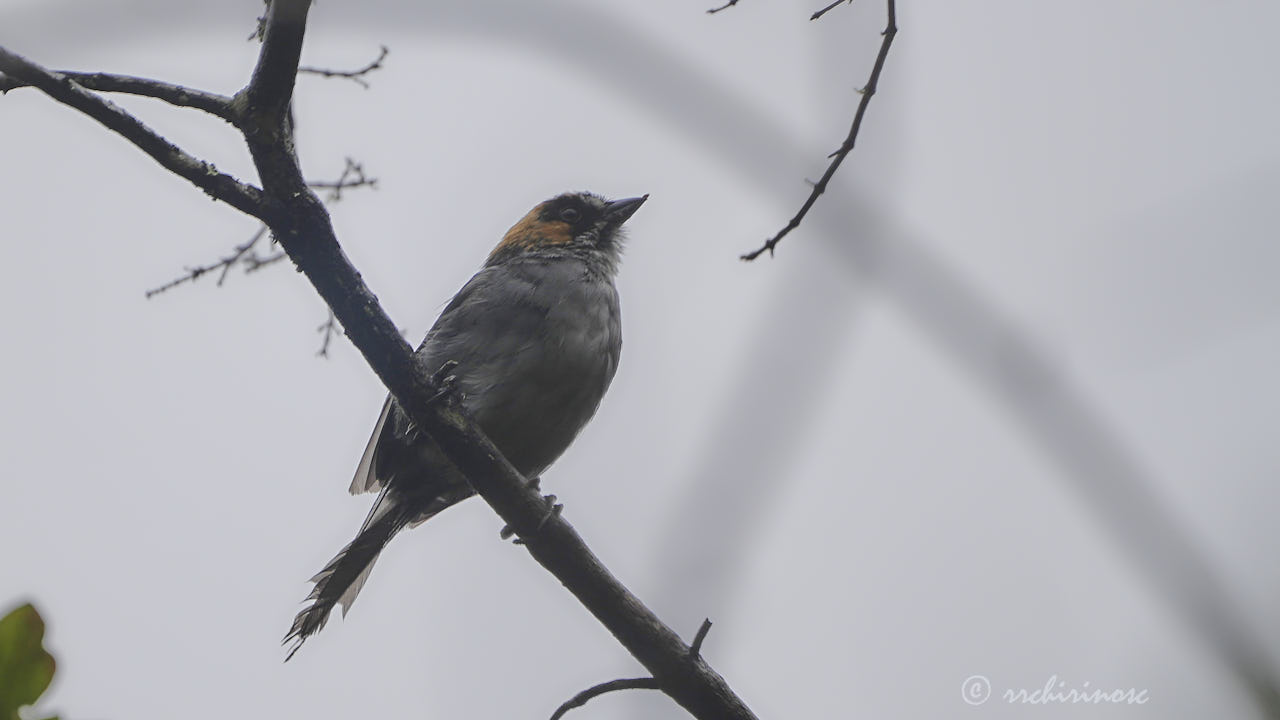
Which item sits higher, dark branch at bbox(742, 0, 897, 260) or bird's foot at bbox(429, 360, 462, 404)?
dark branch at bbox(742, 0, 897, 260)

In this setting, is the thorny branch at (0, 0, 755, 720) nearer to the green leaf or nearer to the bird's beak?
the green leaf

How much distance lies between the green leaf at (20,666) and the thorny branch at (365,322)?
2.07 meters

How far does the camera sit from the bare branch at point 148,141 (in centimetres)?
316

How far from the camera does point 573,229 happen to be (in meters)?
6.30

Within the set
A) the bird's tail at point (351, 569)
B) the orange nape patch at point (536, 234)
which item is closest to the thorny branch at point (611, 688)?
the bird's tail at point (351, 569)

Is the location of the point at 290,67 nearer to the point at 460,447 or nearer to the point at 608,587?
the point at 460,447

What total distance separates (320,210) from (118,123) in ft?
2.20

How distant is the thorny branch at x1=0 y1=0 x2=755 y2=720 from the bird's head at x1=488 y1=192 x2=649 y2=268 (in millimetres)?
2162

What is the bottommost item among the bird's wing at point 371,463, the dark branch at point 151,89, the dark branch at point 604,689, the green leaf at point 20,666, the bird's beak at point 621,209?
the dark branch at point 604,689

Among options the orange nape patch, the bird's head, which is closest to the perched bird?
the bird's head

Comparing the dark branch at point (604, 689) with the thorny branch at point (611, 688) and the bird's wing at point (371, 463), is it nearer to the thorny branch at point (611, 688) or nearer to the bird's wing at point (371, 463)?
the thorny branch at point (611, 688)

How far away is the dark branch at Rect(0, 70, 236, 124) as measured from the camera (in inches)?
129

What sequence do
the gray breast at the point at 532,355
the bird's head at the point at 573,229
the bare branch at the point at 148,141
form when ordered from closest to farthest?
the bare branch at the point at 148,141
the gray breast at the point at 532,355
the bird's head at the point at 573,229

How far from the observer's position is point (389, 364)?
149 inches
